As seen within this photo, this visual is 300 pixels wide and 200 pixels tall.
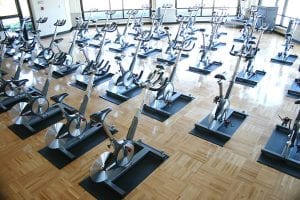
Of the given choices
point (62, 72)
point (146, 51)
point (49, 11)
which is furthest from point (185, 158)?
point (49, 11)

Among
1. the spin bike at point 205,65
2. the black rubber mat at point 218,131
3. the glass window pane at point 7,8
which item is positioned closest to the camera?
the black rubber mat at point 218,131

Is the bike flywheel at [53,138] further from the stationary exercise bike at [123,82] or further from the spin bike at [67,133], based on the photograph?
the stationary exercise bike at [123,82]

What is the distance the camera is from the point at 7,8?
848cm

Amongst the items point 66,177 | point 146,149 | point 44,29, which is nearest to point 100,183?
point 66,177

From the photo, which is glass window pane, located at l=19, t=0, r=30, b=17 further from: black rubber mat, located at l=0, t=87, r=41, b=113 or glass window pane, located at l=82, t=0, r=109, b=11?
black rubber mat, located at l=0, t=87, r=41, b=113

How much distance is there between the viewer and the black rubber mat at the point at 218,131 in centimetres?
394

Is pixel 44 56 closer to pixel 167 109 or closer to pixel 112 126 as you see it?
pixel 112 126

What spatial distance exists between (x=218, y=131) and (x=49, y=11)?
7.70 metres

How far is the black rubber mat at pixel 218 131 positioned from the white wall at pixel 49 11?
23.7 ft

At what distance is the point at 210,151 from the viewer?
3.71 metres

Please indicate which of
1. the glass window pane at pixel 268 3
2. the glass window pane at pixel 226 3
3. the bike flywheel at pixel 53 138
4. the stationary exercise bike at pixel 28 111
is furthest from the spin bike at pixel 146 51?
the glass window pane at pixel 268 3

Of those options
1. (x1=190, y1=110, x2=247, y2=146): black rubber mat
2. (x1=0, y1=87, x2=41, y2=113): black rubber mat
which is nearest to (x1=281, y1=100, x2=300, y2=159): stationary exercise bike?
(x1=190, y1=110, x2=247, y2=146): black rubber mat

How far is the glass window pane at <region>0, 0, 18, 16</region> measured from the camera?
8.38 meters

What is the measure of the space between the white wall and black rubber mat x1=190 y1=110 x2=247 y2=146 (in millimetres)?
7236
